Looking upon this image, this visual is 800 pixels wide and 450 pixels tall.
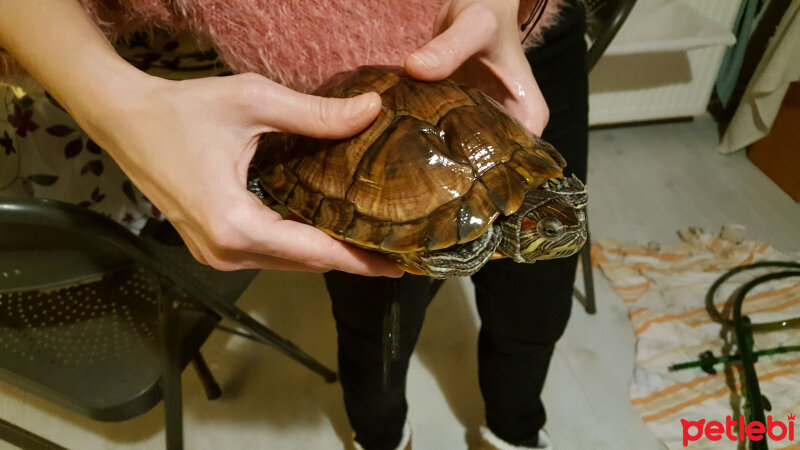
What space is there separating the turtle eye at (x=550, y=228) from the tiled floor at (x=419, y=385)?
0.76m

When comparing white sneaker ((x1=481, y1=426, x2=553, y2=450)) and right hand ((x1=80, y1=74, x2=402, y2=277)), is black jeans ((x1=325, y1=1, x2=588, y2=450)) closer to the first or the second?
white sneaker ((x1=481, y1=426, x2=553, y2=450))

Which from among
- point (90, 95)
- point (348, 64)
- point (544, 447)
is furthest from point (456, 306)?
point (90, 95)

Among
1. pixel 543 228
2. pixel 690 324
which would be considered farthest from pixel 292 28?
pixel 690 324

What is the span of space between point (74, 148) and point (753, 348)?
160 cm

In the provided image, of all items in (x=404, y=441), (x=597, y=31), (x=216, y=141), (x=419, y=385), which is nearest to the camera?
(x=216, y=141)

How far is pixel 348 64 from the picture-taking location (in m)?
0.63

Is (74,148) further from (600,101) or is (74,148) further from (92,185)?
(600,101)

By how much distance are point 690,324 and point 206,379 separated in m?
1.28

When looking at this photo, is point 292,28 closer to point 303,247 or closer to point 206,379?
point 303,247

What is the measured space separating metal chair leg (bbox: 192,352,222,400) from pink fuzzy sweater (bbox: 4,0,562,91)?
2.55ft

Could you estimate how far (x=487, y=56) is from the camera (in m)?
0.60

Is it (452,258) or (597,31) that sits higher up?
(452,258)

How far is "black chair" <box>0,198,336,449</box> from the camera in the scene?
2.17 feet

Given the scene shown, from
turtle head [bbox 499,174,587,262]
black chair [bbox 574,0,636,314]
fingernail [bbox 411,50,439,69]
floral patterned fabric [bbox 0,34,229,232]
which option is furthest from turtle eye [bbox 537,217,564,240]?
floral patterned fabric [bbox 0,34,229,232]
